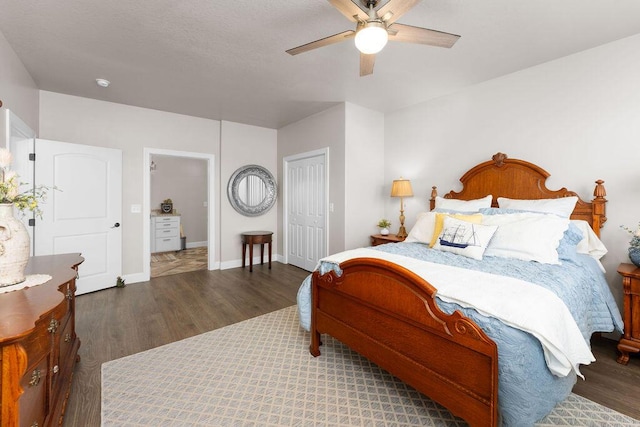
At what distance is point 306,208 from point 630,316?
3893 millimetres

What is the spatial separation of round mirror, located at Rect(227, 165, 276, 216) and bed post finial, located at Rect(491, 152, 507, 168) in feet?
12.1

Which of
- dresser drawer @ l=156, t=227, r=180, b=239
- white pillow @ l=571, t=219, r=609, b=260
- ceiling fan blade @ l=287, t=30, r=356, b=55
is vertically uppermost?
ceiling fan blade @ l=287, t=30, r=356, b=55

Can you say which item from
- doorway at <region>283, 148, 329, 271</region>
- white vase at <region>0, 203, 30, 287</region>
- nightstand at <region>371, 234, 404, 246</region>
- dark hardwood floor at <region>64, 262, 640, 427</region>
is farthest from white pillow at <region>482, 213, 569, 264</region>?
white vase at <region>0, 203, 30, 287</region>

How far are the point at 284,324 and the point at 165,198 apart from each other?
5732 mm

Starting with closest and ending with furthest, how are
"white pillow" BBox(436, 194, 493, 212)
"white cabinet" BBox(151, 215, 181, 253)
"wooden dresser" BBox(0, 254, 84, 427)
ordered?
"wooden dresser" BBox(0, 254, 84, 427), "white pillow" BBox(436, 194, 493, 212), "white cabinet" BBox(151, 215, 181, 253)

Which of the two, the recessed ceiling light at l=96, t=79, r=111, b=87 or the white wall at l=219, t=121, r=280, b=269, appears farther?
the white wall at l=219, t=121, r=280, b=269

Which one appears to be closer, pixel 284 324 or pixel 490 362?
pixel 490 362

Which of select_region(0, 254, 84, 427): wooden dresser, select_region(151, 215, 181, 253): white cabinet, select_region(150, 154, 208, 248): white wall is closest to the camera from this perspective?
select_region(0, 254, 84, 427): wooden dresser

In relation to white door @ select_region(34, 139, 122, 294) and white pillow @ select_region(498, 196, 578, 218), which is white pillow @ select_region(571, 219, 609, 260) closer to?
white pillow @ select_region(498, 196, 578, 218)

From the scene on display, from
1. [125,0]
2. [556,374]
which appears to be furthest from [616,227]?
[125,0]

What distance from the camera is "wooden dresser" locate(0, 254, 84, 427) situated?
0.97 metres

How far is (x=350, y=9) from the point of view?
173 cm

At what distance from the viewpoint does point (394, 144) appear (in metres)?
4.41

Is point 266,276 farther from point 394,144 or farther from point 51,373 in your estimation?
point 51,373
